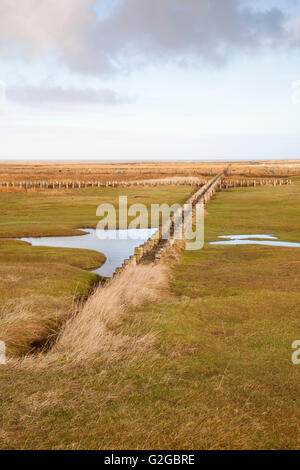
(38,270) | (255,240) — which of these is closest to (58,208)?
(255,240)

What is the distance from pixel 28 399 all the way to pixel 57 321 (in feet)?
19.9

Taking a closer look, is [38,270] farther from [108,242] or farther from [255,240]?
[255,240]

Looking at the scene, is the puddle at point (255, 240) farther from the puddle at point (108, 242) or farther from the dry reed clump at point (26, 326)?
the dry reed clump at point (26, 326)

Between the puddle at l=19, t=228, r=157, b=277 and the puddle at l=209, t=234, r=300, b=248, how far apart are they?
5.59m

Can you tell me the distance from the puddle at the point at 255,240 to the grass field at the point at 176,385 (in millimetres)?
12630

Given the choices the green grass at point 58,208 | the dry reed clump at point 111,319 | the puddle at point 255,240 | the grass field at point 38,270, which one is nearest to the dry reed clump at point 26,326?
the grass field at point 38,270

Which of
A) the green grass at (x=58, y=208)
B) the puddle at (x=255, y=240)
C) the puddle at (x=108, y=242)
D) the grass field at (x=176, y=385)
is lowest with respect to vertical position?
the puddle at (x=108, y=242)

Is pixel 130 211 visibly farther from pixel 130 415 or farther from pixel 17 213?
pixel 130 415

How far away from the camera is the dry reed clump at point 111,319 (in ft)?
32.8

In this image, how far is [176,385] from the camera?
8391 millimetres

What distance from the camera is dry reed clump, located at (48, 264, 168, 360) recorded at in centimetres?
998

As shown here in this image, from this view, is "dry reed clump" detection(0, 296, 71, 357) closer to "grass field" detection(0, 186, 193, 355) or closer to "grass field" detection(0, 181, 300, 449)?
"grass field" detection(0, 186, 193, 355)

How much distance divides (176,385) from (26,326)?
220 inches

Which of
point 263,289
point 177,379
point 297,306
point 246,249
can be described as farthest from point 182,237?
point 177,379
